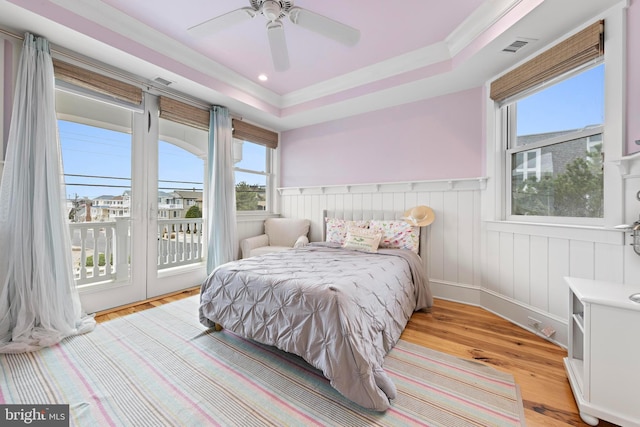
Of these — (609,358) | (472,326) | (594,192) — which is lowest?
(472,326)

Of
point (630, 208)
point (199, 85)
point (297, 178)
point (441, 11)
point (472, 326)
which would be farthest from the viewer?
point (297, 178)

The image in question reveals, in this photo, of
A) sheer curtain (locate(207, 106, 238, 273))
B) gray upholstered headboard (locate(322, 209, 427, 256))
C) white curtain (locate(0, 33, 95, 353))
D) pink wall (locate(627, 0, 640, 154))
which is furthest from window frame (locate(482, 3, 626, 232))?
white curtain (locate(0, 33, 95, 353))

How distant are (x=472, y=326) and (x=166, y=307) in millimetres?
2901

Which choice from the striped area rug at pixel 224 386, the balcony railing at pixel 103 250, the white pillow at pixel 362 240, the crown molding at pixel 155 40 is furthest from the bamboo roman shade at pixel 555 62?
the balcony railing at pixel 103 250

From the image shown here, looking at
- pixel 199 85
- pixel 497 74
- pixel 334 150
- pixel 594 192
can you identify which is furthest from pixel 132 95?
pixel 594 192

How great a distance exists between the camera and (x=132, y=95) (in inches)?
106

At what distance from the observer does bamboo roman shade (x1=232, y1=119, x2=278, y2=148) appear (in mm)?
3757

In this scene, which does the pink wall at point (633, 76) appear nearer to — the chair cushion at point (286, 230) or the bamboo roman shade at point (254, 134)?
the chair cushion at point (286, 230)

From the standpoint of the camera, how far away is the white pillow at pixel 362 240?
2854mm

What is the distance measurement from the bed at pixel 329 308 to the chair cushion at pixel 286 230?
1.36 metres

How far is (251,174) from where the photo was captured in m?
4.24

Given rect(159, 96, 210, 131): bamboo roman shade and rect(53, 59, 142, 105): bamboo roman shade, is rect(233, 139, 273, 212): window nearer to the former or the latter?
rect(159, 96, 210, 131): bamboo roman shade

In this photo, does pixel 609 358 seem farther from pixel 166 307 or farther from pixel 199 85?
pixel 199 85

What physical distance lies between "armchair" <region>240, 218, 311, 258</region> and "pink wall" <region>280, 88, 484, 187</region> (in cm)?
68
